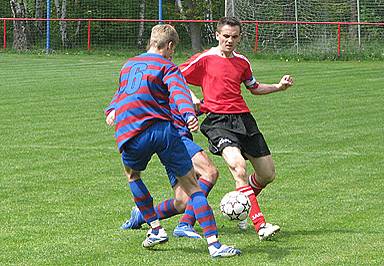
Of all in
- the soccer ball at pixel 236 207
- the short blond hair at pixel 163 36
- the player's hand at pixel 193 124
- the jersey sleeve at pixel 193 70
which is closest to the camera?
the player's hand at pixel 193 124

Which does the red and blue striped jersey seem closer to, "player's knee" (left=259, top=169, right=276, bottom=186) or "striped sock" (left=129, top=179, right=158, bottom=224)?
"striped sock" (left=129, top=179, right=158, bottom=224)

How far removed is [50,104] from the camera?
2009 cm

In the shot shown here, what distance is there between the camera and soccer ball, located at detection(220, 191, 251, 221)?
322 inches

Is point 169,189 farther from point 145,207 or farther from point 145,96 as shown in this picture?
point 145,96

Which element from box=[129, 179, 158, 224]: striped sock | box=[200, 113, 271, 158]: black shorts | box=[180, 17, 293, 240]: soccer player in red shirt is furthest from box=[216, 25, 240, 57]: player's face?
box=[129, 179, 158, 224]: striped sock

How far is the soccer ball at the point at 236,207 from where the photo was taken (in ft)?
26.8

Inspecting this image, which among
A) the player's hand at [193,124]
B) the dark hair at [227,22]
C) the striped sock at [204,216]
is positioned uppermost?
the dark hair at [227,22]

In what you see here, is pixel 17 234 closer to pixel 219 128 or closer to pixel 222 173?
pixel 219 128

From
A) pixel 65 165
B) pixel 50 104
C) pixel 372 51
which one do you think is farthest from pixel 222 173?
pixel 372 51

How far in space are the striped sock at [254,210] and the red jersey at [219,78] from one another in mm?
699

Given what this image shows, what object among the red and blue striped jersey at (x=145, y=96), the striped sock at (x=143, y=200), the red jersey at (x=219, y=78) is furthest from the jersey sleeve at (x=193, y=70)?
the striped sock at (x=143, y=200)

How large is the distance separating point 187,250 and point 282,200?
2451 millimetres

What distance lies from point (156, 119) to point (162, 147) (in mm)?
205

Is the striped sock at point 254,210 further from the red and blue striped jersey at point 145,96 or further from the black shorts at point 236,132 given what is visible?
the red and blue striped jersey at point 145,96
